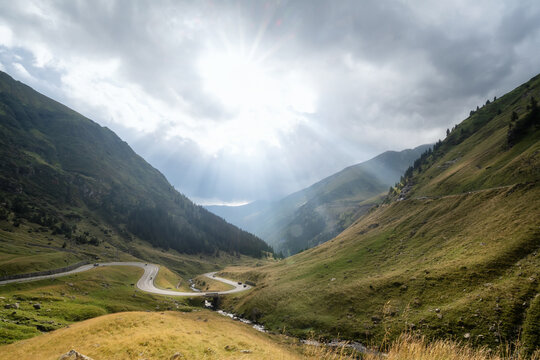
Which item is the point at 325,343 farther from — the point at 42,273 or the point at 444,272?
the point at 42,273

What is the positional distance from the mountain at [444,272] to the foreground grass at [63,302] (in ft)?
98.0

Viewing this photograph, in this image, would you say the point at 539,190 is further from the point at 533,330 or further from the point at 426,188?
the point at 426,188

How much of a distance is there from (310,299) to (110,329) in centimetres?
4728

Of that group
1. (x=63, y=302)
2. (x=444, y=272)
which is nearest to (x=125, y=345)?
(x=63, y=302)

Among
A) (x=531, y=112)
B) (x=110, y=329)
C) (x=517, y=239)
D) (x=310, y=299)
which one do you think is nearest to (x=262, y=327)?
(x=310, y=299)

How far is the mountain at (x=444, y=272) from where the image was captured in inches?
1340

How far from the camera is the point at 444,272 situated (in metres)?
46.1

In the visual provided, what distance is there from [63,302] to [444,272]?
74837 millimetres

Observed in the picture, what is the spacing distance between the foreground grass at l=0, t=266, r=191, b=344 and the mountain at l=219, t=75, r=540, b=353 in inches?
1176

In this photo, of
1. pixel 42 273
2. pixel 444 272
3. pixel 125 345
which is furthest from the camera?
pixel 42 273

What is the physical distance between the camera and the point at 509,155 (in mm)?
83000

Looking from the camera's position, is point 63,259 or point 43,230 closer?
point 63,259

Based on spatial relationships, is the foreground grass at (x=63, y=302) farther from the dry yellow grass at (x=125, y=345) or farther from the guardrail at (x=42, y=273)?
the guardrail at (x=42, y=273)

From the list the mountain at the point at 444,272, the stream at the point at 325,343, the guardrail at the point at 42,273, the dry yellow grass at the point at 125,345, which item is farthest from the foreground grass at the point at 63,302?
the mountain at the point at 444,272
